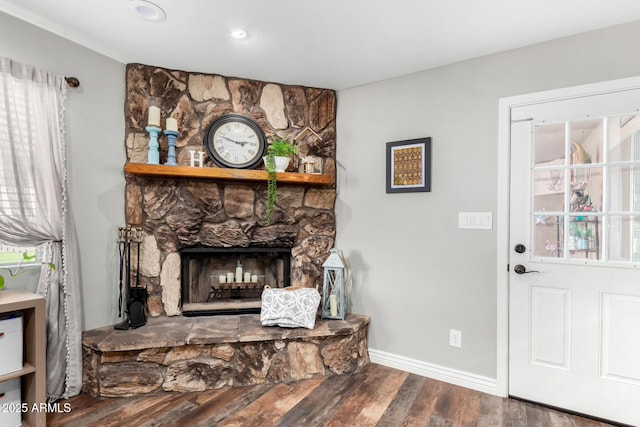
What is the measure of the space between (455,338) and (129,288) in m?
2.38

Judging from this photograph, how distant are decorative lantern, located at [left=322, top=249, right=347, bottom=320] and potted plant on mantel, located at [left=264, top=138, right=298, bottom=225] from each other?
0.65 metres

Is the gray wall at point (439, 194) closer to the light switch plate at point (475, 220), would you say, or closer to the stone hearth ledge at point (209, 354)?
the light switch plate at point (475, 220)

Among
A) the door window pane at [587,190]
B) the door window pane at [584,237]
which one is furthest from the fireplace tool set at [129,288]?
the door window pane at [584,237]

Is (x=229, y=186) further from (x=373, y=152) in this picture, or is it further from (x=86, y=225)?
(x=373, y=152)

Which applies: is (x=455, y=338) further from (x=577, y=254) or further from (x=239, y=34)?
(x=239, y=34)

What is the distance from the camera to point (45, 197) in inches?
78.9

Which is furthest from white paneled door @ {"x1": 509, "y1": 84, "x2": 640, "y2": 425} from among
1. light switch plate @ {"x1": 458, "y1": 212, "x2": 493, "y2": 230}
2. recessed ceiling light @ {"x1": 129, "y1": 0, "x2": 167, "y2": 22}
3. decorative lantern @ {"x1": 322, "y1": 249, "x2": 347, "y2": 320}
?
recessed ceiling light @ {"x1": 129, "y1": 0, "x2": 167, "y2": 22}

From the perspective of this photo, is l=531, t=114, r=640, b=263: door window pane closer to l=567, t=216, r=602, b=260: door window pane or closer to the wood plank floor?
l=567, t=216, r=602, b=260: door window pane

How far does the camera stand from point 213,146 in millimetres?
2617

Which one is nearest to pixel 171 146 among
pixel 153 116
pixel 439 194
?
pixel 153 116

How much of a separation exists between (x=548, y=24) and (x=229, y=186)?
2370mm

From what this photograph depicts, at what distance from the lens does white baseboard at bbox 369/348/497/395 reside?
2.24m

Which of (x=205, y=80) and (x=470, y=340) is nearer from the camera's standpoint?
(x=470, y=340)

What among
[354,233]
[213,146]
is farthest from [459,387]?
[213,146]
